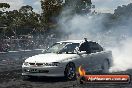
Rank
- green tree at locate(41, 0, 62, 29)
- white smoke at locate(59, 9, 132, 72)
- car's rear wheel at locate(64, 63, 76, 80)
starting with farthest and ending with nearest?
green tree at locate(41, 0, 62, 29)
white smoke at locate(59, 9, 132, 72)
car's rear wheel at locate(64, 63, 76, 80)

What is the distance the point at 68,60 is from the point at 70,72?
45cm

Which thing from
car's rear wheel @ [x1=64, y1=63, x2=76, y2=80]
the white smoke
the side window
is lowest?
car's rear wheel @ [x1=64, y1=63, x2=76, y2=80]

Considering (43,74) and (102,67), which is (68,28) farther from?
(43,74)

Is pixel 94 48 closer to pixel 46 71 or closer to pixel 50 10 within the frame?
pixel 46 71

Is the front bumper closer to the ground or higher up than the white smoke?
closer to the ground

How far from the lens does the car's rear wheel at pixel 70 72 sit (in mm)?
12472

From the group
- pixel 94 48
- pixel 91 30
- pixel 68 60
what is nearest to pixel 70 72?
pixel 68 60

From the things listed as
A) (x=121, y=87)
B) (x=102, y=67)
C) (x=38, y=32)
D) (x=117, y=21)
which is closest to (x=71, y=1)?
(x=117, y=21)

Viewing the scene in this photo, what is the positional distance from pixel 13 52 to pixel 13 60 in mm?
872

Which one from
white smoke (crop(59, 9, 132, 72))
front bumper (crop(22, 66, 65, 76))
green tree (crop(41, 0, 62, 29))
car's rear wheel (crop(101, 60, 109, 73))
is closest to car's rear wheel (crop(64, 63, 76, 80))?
front bumper (crop(22, 66, 65, 76))

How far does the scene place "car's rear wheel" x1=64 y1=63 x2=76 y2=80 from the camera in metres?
12.5

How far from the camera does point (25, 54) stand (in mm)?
25250

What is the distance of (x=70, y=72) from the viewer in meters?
12.6

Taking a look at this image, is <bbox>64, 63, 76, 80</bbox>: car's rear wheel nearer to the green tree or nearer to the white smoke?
the white smoke
